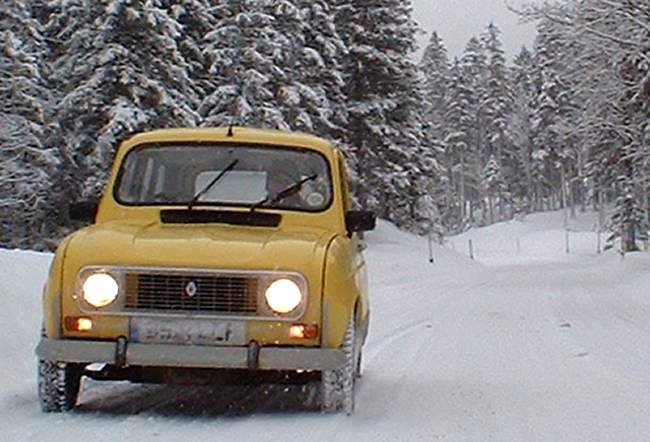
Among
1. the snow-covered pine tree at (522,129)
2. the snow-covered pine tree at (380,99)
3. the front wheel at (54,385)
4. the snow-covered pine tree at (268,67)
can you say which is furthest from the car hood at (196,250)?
the snow-covered pine tree at (522,129)

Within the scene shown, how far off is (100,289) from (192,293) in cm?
54

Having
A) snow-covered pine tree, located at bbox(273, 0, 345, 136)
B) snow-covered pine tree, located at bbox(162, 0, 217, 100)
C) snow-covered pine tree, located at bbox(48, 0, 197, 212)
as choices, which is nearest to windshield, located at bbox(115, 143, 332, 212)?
snow-covered pine tree, located at bbox(48, 0, 197, 212)

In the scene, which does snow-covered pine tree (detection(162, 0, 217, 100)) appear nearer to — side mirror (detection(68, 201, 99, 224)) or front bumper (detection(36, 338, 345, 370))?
side mirror (detection(68, 201, 99, 224))

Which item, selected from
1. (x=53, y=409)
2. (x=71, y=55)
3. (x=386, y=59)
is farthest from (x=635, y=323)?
(x=386, y=59)

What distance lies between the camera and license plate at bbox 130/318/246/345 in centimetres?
577

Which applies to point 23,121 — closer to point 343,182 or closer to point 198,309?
point 343,182

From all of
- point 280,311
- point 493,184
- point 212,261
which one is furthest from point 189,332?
point 493,184

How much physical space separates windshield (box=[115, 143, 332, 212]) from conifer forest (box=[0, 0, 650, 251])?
15134 mm

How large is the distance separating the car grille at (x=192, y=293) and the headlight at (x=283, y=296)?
0.31 ft

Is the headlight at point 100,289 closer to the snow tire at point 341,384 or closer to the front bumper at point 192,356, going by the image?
the front bumper at point 192,356

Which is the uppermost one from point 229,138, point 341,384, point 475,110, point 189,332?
point 475,110

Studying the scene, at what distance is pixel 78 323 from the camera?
19.3ft

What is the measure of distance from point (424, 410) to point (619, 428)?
4.16ft

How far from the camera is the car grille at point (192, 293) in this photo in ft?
19.1
